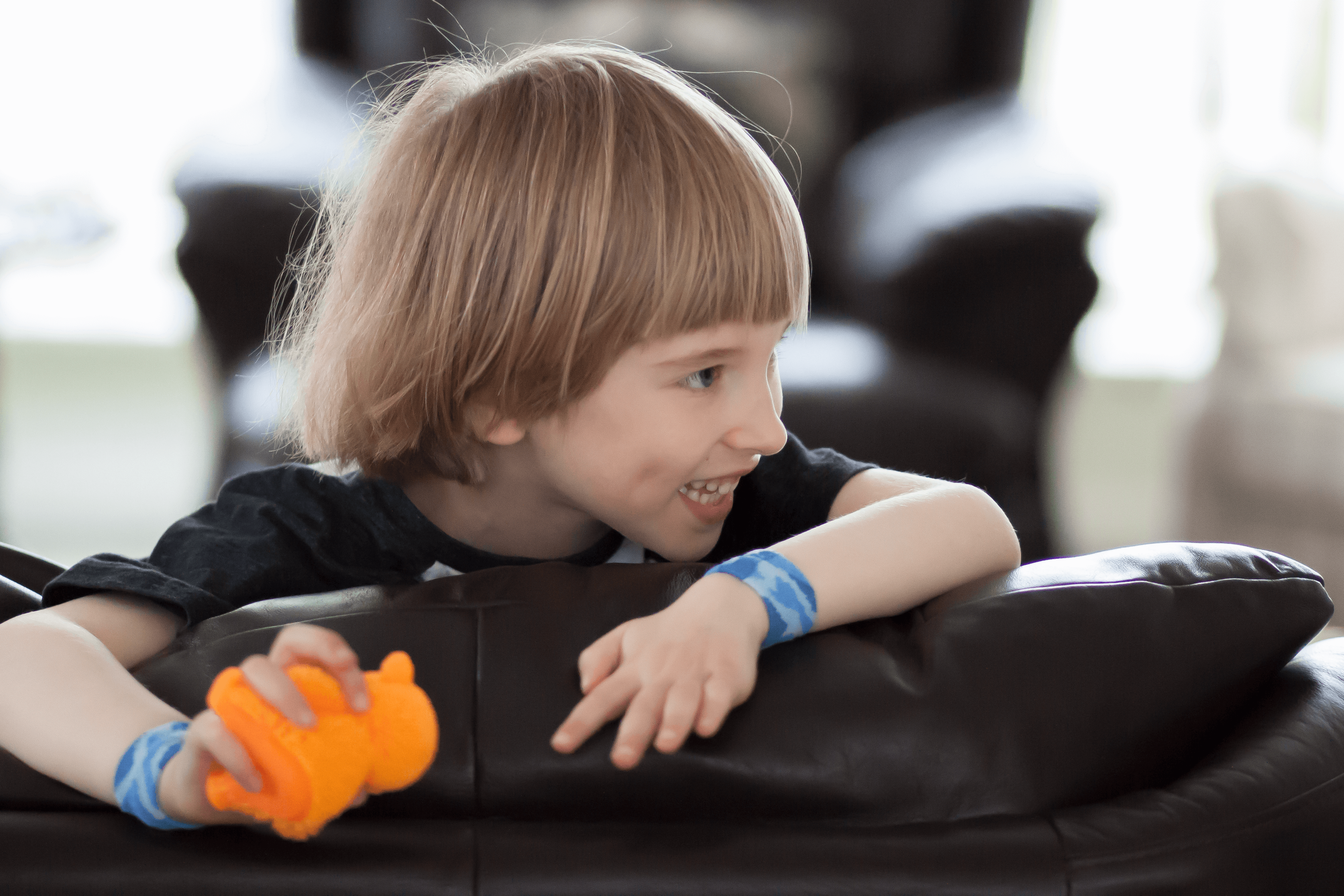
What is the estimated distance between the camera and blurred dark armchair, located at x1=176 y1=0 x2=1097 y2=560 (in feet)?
5.12

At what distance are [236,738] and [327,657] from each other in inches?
1.9

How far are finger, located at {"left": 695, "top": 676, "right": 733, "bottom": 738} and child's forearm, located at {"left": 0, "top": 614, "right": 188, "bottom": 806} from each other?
266mm

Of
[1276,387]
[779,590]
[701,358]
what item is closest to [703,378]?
Answer: [701,358]

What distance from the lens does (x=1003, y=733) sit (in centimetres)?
58

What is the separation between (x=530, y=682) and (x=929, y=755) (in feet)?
0.63

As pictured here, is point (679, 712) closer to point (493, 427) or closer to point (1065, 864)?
point (1065, 864)

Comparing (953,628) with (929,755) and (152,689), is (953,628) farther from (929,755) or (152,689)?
(152,689)

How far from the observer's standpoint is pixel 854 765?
0.57m

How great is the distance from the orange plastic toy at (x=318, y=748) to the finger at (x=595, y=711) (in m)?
0.07

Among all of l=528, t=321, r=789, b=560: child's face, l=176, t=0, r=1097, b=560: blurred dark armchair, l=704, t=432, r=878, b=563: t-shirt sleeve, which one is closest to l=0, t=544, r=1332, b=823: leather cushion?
l=528, t=321, r=789, b=560: child's face

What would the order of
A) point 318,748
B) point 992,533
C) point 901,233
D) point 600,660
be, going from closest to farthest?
point 318,748, point 600,660, point 992,533, point 901,233

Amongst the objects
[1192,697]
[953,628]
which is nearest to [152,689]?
[953,628]

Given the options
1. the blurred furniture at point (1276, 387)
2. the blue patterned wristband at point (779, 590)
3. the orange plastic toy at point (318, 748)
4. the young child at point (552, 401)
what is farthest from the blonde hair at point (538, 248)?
the blurred furniture at point (1276, 387)

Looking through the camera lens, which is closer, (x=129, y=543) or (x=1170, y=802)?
(x=1170, y=802)
